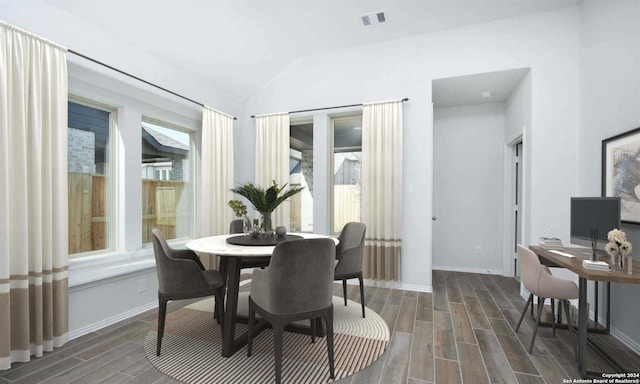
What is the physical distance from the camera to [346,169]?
14.2ft

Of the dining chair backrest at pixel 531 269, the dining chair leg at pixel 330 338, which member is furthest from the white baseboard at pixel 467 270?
the dining chair leg at pixel 330 338

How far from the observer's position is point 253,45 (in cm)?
370

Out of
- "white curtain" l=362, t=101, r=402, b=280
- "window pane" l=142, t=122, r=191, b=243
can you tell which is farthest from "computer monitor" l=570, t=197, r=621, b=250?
"window pane" l=142, t=122, r=191, b=243

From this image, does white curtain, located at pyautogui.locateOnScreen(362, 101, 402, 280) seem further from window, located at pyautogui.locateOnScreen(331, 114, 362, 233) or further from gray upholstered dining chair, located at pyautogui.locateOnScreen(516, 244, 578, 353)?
gray upholstered dining chair, located at pyautogui.locateOnScreen(516, 244, 578, 353)

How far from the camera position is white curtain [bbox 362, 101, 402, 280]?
3764mm

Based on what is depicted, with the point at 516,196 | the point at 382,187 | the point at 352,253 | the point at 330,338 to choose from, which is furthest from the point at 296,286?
the point at 516,196

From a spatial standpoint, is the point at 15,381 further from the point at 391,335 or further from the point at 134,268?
the point at 391,335

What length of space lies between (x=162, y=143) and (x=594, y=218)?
14.1ft

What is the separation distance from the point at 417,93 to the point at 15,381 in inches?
171

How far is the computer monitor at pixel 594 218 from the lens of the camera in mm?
2195

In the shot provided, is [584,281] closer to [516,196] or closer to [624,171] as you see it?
[624,171]

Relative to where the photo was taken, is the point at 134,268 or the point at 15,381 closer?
the point at 15,381

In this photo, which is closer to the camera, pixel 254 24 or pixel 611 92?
pixel 611 92

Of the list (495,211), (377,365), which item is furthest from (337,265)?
(495,211)
